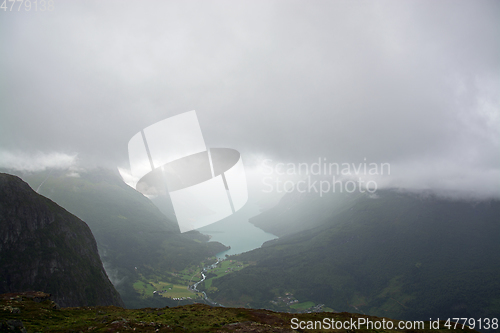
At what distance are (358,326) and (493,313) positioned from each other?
272 metres

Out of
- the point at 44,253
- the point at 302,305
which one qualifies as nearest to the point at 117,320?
the point at 44,253

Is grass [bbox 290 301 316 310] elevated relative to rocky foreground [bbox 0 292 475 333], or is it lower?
lower

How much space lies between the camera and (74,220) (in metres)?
100

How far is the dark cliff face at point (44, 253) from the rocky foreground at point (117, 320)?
50142mm

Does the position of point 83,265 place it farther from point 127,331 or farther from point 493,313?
point 493,313

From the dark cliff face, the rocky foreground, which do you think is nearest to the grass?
the dark cliff face

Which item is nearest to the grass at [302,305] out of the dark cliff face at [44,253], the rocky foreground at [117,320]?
the dark cliff face at [44,253]

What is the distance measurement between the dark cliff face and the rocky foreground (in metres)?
50.1

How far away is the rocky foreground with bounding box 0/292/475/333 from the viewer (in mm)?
24744

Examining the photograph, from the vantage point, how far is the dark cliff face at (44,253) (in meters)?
69.9

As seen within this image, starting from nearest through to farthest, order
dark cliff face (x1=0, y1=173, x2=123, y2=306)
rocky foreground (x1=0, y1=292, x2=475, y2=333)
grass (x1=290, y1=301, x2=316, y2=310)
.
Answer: rocky foreground (x1=0, y1=292, x2=475, y2=333) → dark cliff face (x1=0, y1=173, x2=123, y2=306) → grass (x1=290, y1=301, x2=316, y2=310)

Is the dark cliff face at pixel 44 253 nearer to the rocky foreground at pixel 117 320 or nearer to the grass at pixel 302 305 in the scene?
the rocky foreground at pixel 117 320

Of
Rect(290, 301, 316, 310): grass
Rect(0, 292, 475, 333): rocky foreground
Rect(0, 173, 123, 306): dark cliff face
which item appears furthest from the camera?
Rect(290, 301, 316, 310): grass

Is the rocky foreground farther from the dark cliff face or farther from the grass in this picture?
the grass
